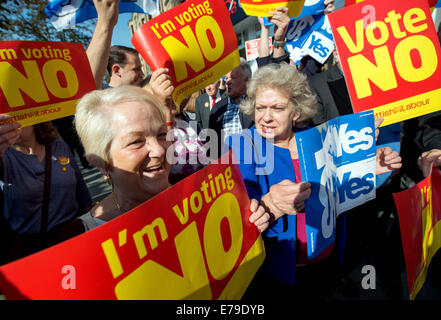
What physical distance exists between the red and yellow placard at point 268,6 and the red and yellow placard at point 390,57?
1073 mm

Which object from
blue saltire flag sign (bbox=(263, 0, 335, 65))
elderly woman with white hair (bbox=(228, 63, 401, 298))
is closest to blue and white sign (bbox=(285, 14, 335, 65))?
blue saltire flag sign (bbox=(263, 0, 335, 65))

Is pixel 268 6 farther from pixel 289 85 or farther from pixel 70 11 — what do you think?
pixel 70 11

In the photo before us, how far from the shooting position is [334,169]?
155cm

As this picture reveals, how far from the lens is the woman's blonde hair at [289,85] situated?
1.96m

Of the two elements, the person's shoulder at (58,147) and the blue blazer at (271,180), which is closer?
the blue blazer at (271,180)

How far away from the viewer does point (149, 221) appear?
2.89 feet

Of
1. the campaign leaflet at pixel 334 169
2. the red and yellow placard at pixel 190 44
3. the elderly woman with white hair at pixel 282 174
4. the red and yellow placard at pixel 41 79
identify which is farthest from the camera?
the red and yellow placard at pixel 190 44

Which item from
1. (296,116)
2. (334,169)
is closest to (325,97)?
(296,116)

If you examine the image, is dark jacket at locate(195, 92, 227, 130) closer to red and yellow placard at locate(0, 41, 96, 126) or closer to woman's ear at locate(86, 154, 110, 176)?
red and yellow placard at locate(0, 41, 96, 126)

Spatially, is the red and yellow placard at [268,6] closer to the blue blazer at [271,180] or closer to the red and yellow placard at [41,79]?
the blue blazer at [271,180]

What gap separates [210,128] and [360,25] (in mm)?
2522

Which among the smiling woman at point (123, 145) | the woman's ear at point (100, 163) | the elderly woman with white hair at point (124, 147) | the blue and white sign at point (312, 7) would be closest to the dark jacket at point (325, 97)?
the blue and white sign at point (312, 7)

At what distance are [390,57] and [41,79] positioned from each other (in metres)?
2.12
